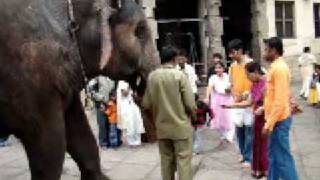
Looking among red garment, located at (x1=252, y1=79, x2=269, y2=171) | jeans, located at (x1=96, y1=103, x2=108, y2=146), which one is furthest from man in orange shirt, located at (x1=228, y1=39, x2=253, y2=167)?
jeans, located at (x1=96, y1=103, x2=108, y2=146)

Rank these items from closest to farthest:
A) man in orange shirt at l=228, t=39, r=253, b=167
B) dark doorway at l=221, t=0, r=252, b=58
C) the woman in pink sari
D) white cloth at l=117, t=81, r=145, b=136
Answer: man in orange shirt at l=228, t=39, r=253, b=167
the woman in pink sari
white cloth at l=117, t=81, r=145, b=136
dark doorway at l=221, t=0, r=252, b=58

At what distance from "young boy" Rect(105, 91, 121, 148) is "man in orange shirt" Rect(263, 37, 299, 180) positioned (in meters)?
3.91

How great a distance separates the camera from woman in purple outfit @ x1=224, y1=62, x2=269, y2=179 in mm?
7156

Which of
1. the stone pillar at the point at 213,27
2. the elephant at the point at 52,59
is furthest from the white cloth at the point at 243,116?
the stone pillar at the point at 213,27

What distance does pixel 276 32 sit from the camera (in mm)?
21438

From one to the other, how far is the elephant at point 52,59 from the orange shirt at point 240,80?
3297 millimetres

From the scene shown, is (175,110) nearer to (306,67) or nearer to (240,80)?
(240,80)

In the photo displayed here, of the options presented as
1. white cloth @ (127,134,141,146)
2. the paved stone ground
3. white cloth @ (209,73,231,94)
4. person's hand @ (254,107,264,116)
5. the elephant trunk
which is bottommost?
the paved stone ground

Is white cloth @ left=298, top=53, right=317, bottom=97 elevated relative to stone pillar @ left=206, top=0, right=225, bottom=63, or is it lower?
lower

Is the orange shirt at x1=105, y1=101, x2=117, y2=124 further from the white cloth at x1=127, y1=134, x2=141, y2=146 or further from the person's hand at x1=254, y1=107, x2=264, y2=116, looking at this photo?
the person's hand at x1=254, y1=107, x2=264, y2=116

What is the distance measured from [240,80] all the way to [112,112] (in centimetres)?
281

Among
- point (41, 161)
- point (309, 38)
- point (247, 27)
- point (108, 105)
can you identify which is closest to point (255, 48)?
point (247, 27)

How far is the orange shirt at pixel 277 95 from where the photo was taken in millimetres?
6168

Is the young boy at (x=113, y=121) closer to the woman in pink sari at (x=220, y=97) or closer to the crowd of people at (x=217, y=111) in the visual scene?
the crowd of people at (x=217, y=111)
